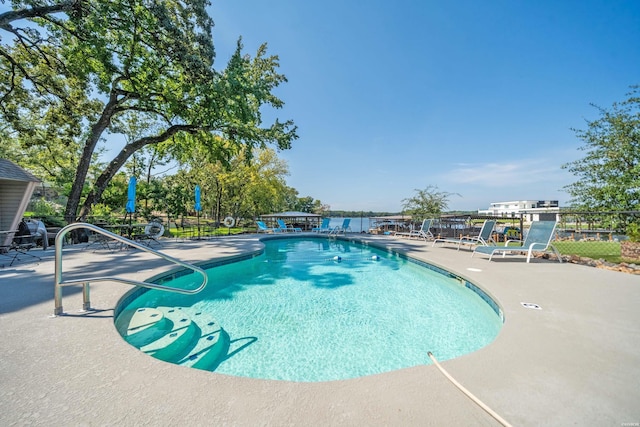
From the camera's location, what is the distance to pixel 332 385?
5.34 feet

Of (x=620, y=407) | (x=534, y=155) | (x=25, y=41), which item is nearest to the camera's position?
(x=620, y=407)

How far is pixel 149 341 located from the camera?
289cm

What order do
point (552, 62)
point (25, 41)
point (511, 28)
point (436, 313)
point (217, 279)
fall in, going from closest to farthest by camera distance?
point (436, 313) → point (217, 279) → point (25, 41) → point (511, 28) → point (552, 62)

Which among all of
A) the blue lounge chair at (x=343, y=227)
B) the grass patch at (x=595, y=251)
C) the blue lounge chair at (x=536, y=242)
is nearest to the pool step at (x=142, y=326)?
the blue lounge chair at (x=536, y=242)

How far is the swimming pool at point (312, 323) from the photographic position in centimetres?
285

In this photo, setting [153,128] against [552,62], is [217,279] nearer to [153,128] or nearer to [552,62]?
[552,62]

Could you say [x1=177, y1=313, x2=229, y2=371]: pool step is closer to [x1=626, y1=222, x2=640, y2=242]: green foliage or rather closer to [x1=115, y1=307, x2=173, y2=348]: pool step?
[x1=115, y1=307, x2=173, y2=348]: pool step

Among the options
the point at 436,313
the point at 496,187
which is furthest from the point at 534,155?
the point at 436,313

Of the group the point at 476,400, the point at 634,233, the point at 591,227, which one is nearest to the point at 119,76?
the point at 476,400

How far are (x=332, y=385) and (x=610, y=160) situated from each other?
1304 cm

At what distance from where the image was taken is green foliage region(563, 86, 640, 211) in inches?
331

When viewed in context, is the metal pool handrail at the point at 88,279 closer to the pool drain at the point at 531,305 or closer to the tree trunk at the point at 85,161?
the pool drain at the point at 531,305

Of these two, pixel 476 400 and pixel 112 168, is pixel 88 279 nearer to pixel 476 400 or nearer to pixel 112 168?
pixel 476 400

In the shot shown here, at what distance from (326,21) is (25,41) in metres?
11.1
